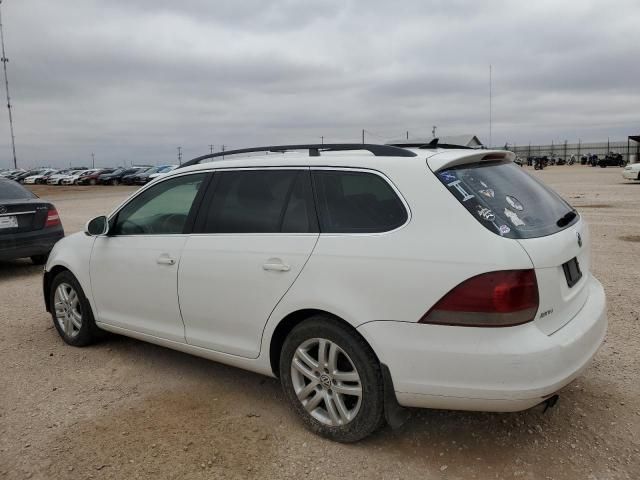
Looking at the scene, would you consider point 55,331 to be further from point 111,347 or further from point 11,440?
point 11,440

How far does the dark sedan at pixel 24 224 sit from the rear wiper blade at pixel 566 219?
24.6 ft

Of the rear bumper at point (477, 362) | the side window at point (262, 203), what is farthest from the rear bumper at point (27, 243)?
the rear bumper at point (477, 362)

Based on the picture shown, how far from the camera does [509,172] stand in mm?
3465

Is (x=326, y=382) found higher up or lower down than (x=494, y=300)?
lower down

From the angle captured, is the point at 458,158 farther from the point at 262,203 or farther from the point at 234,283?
the point at 234,283

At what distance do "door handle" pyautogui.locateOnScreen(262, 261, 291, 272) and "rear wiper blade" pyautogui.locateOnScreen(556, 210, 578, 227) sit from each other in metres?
1.57

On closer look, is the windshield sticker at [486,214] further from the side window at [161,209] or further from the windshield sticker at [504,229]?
the side window at [161,209]

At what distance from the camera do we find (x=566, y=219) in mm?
3379

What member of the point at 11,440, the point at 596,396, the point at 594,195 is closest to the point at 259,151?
the point at 11,440

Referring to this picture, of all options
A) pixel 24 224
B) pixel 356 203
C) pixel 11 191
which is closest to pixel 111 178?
pixel 11 191

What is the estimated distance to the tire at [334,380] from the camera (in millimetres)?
3053

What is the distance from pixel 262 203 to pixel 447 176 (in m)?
1.23

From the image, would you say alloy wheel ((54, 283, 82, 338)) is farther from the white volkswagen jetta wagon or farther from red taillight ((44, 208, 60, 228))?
red taillight ((44, 208, 60, 228))

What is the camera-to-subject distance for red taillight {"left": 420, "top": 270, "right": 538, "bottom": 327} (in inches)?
106
